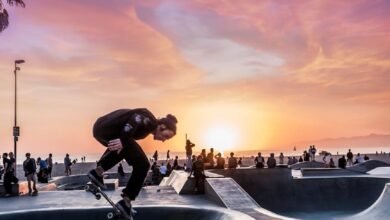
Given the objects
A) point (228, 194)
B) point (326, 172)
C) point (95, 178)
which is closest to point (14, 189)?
point (228, 194)

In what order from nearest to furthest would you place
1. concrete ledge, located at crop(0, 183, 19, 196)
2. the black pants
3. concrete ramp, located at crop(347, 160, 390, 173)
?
the black pants, concrete ledge, located at crop(0, 183, 19, 196), concrete ramp, located at crop(347, 160, 390, 173)

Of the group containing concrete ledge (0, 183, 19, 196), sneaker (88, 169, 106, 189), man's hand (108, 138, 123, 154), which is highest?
man's hand (108, 138, 123, 154)

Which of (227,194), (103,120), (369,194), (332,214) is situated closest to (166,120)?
(103,120)

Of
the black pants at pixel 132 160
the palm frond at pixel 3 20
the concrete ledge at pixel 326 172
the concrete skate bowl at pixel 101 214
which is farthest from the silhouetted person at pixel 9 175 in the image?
the concrete ledge at pixel 326 172

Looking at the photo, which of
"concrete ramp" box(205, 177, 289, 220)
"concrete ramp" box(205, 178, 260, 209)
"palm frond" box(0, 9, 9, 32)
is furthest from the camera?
"palm frond" box(0, 9, 9, 32)

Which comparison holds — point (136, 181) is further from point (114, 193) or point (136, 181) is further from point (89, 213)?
point (114, 193)

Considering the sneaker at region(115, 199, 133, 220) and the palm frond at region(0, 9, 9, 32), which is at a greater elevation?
the palm frond at region(0, 9, 9, 32)

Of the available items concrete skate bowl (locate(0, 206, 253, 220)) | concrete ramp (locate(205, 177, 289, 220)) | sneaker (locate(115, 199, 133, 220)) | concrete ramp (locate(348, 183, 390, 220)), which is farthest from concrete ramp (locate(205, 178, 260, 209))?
sneaker (locate(115, 199, 133, 220))

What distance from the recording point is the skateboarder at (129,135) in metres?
7.07

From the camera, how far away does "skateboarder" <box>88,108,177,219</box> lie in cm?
707

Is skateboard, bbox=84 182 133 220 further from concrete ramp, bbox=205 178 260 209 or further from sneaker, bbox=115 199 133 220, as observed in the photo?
concrete ramp, bbox=205 178 260 209

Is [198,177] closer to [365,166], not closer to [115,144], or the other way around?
[115,144]

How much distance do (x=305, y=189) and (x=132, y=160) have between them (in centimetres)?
1702

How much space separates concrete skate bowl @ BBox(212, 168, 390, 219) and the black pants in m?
15.7
